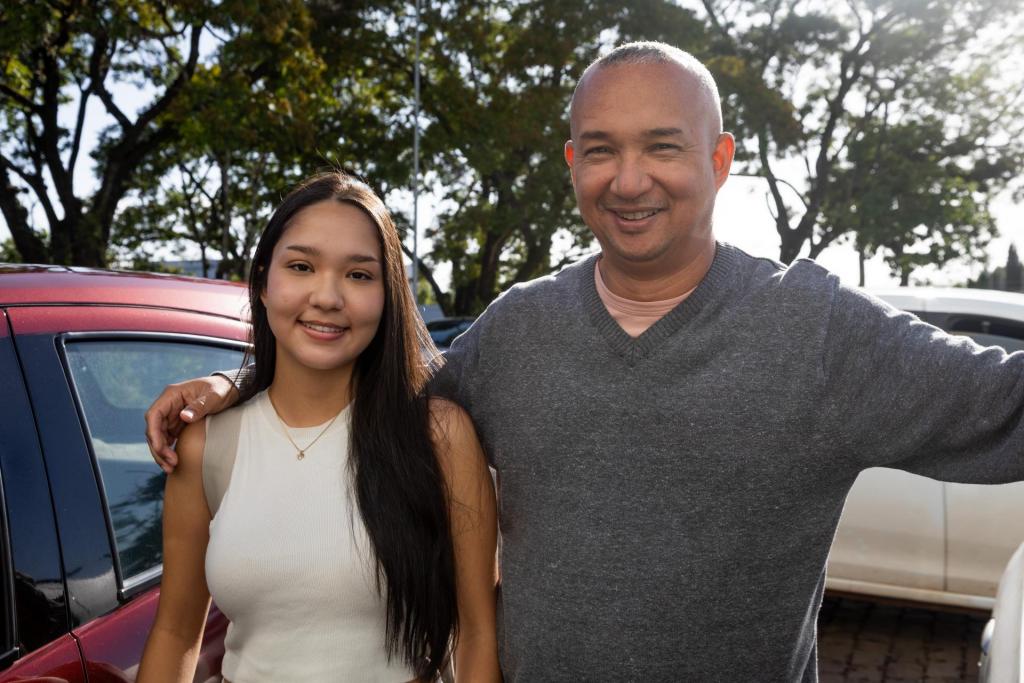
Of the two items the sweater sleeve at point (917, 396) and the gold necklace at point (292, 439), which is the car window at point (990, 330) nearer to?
the sweater sleeve at point (917, 396)

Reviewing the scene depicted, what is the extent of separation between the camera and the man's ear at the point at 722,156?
202 centimetres

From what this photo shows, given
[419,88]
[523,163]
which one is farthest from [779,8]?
[419,88]

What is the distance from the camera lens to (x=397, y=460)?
6.54ft

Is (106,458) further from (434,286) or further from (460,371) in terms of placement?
(434,286)

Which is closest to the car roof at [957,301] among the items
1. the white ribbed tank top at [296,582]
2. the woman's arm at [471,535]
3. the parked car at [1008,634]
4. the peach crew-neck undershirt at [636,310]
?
the parked car at [1008,634]

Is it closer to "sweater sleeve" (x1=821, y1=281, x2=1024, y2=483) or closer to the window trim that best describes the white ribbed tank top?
the window trim

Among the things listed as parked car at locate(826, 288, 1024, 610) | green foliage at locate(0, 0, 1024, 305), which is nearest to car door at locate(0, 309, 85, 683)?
parked car at locate(826, 288, 1024, 610)

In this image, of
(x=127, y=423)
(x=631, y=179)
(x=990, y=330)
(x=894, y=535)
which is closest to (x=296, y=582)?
(x=127, y=423)

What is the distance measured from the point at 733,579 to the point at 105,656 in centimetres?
119

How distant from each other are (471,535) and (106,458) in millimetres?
774

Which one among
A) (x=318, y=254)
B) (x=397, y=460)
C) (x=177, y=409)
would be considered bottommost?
(x=397, y=460)

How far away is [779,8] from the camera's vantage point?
22.2 metres

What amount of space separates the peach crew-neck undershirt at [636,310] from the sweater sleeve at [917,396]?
328 millimetres

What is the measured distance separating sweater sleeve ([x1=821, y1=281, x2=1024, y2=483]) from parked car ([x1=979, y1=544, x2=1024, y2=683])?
31cm
